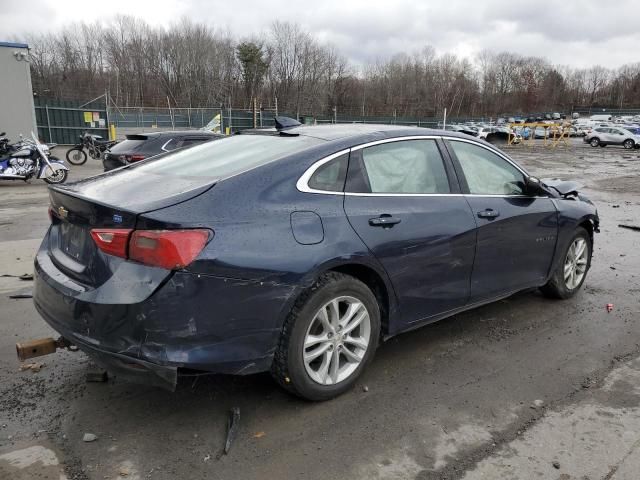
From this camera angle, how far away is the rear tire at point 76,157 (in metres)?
19.0

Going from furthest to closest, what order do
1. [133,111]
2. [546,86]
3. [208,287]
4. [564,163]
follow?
[546,86], [133,111], [564,163], [208,287]

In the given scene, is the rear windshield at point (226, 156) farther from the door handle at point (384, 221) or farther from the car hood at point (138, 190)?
the door handle at point (384, 221)

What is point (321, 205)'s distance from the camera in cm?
314

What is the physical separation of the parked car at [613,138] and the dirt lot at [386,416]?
4290 cm

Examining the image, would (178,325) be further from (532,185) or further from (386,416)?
(532,185)

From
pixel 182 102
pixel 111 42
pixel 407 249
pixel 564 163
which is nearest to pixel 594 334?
pixel 407 249

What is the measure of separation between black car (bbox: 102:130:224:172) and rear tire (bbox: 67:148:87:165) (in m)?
9.19

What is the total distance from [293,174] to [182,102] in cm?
7738

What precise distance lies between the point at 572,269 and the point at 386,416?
3050 millimetres

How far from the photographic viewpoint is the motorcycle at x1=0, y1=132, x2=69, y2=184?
13.2m

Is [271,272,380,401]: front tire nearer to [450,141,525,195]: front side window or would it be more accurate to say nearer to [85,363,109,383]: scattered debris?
[85,363,109,383]: scattered debris

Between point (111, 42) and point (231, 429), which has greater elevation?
point (111, 42)

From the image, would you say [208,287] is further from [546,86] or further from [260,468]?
[546,86]

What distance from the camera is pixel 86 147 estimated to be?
20.0 m
